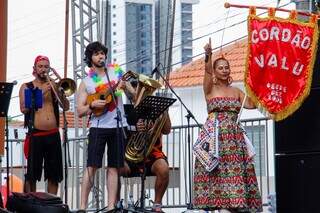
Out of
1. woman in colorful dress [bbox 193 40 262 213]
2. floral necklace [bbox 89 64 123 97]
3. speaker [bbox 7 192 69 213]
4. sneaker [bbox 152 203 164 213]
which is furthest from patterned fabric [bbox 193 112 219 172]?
speaker [bbox 7 192 69 213]

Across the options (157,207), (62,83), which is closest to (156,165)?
(157,207)

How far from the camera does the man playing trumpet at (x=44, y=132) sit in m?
9.12

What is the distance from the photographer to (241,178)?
26.1 ft

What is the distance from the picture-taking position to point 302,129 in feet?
23.9

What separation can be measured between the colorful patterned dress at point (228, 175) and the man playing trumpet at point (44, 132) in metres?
1.88

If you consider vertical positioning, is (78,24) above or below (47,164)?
above

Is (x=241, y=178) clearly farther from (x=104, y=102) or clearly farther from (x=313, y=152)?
(x=104, y=102)

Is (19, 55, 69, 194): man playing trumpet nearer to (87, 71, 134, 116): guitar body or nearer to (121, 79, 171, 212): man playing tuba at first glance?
(87, 71, 134, 116): guitar body

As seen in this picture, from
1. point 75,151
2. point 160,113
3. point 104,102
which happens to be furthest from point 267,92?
point 75,151

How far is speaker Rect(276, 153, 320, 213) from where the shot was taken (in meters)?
7.11

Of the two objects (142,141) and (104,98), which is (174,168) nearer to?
(142,141)

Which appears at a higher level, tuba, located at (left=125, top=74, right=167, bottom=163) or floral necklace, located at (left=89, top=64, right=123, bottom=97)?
floral necklace, located at (left=89, top=64, right=123, bottom=97)

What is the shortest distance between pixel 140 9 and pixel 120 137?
529 inches

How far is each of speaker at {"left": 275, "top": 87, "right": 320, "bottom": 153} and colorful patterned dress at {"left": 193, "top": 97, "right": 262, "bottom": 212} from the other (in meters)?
0.72
